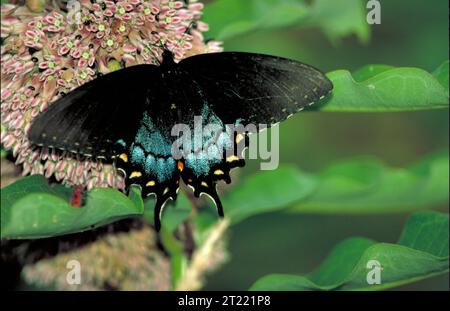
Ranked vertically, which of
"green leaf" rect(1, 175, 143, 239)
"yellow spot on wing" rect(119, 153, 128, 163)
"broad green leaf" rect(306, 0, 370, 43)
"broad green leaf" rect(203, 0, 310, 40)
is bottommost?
"green leaf" rect(1, 175, 143, 239)

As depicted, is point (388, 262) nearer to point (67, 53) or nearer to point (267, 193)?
point (267, 193)

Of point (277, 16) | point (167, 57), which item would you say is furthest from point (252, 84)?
point (277, 16)

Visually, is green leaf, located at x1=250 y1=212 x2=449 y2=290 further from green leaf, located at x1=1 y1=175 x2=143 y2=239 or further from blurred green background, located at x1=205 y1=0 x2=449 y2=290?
blurred green background, located at x1=205 y1=0 x2=449 y2=290

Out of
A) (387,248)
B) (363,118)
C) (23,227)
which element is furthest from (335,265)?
(363,118)

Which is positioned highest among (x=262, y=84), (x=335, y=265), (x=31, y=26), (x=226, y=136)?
(x=31, y=26)

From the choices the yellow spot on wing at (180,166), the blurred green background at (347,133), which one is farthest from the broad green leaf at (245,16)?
the blurred green background at (347,133)

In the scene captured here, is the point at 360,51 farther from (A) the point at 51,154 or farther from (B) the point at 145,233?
(A) the point at 51,154

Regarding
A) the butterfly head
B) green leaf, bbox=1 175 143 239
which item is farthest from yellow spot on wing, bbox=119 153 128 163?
the butterfly head
